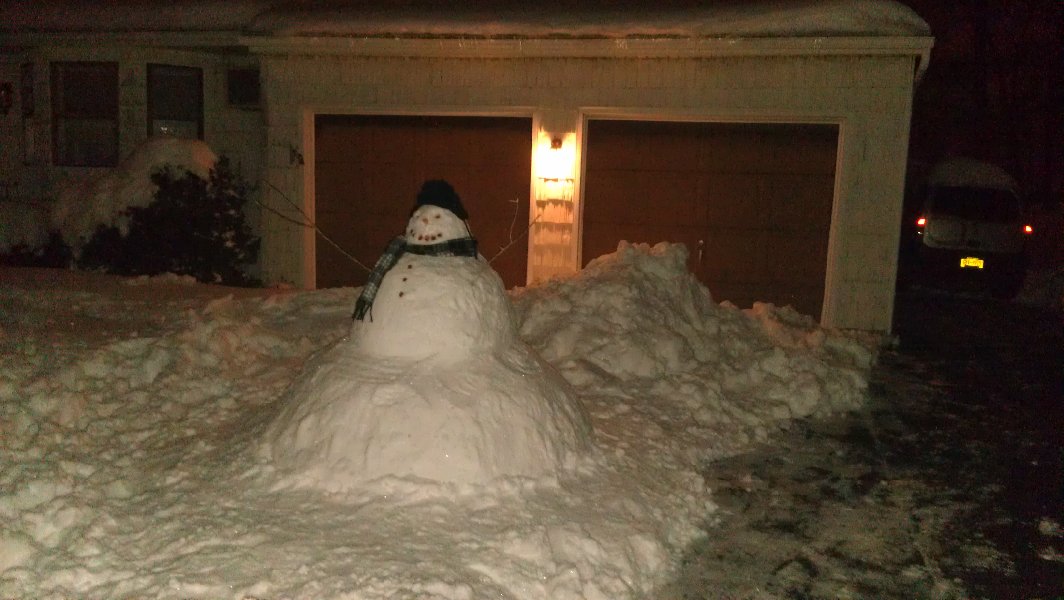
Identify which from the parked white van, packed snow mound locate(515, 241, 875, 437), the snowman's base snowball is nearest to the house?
packed snow mound locate(515, 241, 875, 437)

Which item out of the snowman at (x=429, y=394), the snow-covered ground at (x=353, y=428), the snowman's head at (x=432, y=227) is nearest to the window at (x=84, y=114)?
the snow-covered ground at (x=353, y=428)

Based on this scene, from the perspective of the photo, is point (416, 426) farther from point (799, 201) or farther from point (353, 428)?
point (799, 201)

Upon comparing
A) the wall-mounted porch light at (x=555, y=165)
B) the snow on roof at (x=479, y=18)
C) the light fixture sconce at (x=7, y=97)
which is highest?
the snow on roof at (x=479, y=18)

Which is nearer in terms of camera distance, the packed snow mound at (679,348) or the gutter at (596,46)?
the packed snow mound at (679,348)

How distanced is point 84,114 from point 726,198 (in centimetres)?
967

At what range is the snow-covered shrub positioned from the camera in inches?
462

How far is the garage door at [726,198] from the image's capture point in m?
11.5

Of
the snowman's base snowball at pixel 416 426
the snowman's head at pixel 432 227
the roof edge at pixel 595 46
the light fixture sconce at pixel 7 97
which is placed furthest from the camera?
the light fixture sconce at pixel 7 97

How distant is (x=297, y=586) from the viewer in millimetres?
4141

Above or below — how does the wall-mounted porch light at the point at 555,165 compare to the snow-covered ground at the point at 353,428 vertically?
above

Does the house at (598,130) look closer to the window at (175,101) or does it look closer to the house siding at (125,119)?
the house siding at (125,119)

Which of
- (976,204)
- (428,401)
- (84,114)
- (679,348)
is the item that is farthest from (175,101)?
(976,204)

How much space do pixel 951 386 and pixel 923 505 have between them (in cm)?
365

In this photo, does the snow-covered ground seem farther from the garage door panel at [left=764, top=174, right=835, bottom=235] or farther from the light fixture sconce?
the light fixture sconce
